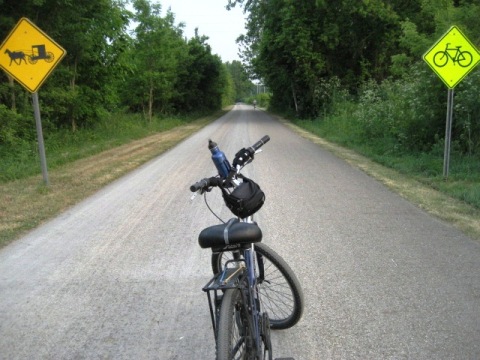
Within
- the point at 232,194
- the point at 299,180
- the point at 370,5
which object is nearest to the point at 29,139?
the point at 299,180

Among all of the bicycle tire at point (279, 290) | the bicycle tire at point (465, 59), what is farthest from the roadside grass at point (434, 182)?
the bicycle tire at point (279, 290)

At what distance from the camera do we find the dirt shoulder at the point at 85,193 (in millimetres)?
6777

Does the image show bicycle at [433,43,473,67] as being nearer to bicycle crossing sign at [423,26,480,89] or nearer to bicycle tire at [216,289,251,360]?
bicycle crossing sign at [423,26,480,89]

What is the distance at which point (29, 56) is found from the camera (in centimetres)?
895

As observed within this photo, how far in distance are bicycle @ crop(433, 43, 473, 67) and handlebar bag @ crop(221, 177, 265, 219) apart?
26.2ft

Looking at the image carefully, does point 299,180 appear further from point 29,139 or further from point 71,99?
point 71,99

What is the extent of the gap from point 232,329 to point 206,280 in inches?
88.6

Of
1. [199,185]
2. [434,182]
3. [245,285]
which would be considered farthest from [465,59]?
[245,285]

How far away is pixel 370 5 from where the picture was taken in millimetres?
26031

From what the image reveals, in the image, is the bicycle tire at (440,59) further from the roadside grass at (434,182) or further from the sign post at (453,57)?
the roadside grass at (434,182)

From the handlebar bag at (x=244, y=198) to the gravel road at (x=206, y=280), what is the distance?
46.6 inches

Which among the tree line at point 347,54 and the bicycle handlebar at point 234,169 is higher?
the tree line at point 347,54

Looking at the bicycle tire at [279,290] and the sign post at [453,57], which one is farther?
the sign post at [453,57]

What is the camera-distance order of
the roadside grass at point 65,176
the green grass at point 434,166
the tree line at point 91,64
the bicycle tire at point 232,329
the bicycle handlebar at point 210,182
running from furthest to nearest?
the tree line at point 91,64
the green grass at point 434,166
the roadside grass at point 65,176
the bicycle handlebar at point 210,182
the bicycle tire at point 232,329
